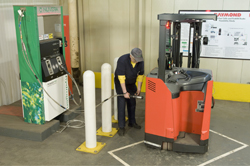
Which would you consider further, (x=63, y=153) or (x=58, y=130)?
(x=58, y=130)

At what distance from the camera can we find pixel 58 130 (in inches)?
231

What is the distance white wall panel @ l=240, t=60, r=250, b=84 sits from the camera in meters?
7.62

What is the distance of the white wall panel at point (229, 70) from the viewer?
772 cm

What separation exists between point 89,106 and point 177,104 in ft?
5.03

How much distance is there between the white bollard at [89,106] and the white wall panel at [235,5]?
15.1 feet

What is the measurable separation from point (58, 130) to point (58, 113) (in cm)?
38

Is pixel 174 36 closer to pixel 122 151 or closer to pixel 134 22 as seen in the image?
pixel 122 151

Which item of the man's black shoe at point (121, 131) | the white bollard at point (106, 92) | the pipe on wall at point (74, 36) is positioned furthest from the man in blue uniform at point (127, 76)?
the pipe on wall at point (74, 36)

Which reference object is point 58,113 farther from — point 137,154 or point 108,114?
point 137,154

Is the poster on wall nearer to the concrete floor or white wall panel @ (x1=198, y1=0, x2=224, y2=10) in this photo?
white wall panel @ (x1=198, y1=0, x2=224, y2=10)

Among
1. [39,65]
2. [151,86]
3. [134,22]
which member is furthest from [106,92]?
[134,22]

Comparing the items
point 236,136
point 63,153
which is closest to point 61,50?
point 63,153

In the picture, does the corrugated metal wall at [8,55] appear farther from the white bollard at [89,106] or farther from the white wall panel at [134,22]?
the white bollard at [89,106]

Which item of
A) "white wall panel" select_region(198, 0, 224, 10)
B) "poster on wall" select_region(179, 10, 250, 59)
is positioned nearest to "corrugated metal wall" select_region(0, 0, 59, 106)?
"poster on wall" select_region(179, 10, 250, 59)
